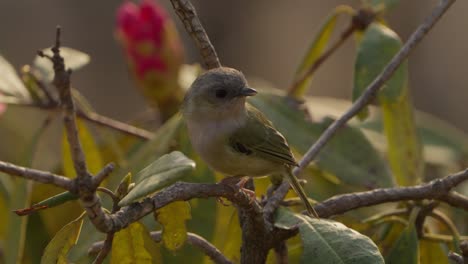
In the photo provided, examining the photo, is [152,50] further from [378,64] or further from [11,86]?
[378,64]

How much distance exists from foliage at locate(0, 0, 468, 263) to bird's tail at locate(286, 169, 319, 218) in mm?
29

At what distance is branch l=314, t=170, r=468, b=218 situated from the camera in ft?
5.12

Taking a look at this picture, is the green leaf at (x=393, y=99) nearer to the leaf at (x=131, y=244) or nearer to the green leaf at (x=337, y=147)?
the green leaf at (x=337, y=147)

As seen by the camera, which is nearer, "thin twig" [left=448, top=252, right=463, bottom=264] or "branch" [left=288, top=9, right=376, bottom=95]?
"thin twig" [left=448, top=252, right=463, bottom=264]

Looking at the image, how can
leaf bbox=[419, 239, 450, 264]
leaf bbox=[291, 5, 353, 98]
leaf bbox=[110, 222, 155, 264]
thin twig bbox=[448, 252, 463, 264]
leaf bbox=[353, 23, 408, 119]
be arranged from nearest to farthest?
thin twig bbox=[448, 252, 463, 264] → leaf bbox=[110, 222, 155, 264] → leaf bbox=[419, 239, 450, 264] → leaf bbox=[353, 23, 408, 119] → leaf bbox=[291, 5, 353, 98]

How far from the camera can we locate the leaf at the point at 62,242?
1.35 m

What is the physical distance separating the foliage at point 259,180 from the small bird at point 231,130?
7cm

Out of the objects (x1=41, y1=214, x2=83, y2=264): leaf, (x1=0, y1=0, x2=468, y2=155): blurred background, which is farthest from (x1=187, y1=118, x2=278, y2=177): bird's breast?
(x1=0, y1=0, x2=468, y2=155): blurred background

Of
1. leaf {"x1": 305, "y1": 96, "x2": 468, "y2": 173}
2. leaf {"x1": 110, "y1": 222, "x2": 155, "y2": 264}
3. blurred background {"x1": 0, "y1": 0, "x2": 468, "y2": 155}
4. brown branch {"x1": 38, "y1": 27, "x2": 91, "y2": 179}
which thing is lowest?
blurred background {"x1": 0, "y1": 0, "x2": 468, "y2": 155}

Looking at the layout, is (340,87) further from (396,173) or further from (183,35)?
(396,173)

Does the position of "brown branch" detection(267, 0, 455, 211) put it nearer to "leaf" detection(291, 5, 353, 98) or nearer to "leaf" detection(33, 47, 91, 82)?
"leaf" detection(291, 5, 353, 98)

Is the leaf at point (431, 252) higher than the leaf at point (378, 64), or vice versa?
the leaf at point (378, 64)

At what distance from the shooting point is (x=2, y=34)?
7512 mm

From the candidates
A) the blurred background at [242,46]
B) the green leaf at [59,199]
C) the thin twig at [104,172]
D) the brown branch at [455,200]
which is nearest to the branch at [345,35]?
the brown branch at [455,200]
